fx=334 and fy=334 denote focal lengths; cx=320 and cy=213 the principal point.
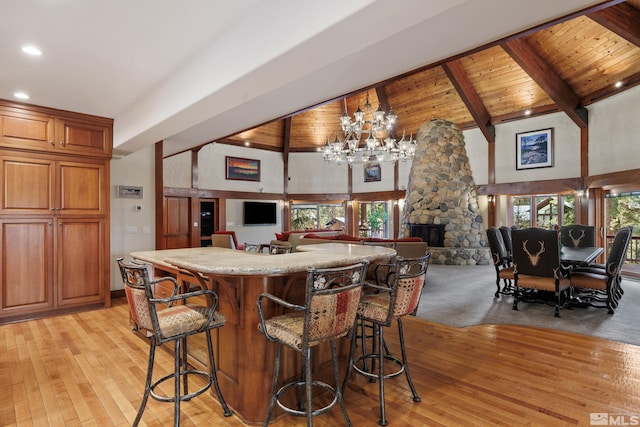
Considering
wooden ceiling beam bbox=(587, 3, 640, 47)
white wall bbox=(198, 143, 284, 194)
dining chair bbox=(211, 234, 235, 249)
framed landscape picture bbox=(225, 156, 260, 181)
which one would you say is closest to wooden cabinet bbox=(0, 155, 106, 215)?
dining chair bbox=(211, 234, 235, 249)

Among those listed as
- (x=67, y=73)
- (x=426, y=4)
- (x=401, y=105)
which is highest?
(x=401, y=105)

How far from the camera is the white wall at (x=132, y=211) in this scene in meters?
5.36

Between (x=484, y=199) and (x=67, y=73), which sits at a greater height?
(x=67, y=73)

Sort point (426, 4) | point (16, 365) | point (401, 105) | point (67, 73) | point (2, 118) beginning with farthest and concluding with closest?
1. point (401, 105)
2. point (2, 118)
3. point (67, 73)
4. point (16, 365)
5. point (426, 4)

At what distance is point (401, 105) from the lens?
34.7ft

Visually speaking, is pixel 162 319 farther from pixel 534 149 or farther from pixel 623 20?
pixel 534 149

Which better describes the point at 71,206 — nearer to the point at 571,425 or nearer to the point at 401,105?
the point at 571,425

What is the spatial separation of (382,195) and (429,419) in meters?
9.80

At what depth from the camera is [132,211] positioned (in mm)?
5516

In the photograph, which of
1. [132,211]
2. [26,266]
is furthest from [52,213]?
[132,211]

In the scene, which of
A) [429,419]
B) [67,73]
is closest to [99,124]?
[67,73]

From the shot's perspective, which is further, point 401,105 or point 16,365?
point 401,105

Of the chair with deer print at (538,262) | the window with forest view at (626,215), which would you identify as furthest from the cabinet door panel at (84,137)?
the window with forest view at (626,215)

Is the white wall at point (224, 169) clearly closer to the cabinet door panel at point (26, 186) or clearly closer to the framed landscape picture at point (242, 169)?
the framed landscape picture at point (242, 169)
